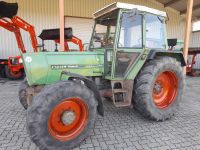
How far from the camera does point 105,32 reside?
410 centimetres

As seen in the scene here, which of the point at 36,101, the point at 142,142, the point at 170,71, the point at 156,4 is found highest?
the point at 156,4

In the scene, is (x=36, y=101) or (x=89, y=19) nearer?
(x=36, y=101)

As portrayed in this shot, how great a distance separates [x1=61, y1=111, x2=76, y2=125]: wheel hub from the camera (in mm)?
2951

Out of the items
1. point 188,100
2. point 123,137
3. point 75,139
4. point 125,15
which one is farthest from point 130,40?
point 188,100

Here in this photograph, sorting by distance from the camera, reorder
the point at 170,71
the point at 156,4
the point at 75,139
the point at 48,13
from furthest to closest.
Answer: the point at 156,4
the point at 48,13
the point at 170,71
the point at 75,139

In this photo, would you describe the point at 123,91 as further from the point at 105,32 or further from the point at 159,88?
the point at 105,32

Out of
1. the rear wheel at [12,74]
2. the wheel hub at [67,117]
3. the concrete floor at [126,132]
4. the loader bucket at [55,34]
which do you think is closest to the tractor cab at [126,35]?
the concrete floor at [126,132]

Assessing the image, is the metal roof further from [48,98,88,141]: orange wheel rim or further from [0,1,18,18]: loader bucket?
[48,98,88,141]: orange wheel rim

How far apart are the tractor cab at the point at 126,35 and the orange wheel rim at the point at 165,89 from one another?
24.4 inches

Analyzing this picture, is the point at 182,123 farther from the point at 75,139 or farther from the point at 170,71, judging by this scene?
the point at 75,139

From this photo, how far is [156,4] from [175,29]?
7.00 feet

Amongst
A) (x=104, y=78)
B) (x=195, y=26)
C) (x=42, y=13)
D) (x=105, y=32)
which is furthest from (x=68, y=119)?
(x=195, y=26)

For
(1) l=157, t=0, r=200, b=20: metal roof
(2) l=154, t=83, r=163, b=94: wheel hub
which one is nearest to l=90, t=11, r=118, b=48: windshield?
(2) l=154, t=83, r=163, b=94: wheel hub

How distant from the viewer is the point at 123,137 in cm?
336
